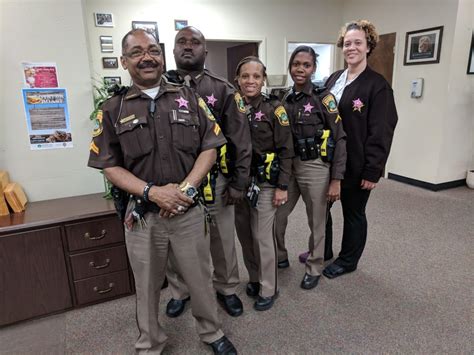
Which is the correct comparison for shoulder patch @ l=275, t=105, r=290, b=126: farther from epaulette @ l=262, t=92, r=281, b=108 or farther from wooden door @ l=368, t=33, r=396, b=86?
wooden door @ l=368, t=33, r=396, b=86

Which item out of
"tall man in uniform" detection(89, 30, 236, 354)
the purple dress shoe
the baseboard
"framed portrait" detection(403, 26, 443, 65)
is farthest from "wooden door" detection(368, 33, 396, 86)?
"tall man in uniform" detection(89, 30, 236, 354)

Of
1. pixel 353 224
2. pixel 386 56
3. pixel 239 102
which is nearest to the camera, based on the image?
pixel 239 102

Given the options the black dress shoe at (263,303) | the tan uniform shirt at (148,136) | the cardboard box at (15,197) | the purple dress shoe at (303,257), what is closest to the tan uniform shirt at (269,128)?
the tan uniform shirt at (148,136)

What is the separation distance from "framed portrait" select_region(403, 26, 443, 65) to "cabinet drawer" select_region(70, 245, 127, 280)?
4.06 meters

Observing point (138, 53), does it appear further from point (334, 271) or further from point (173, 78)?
point (334, 271)

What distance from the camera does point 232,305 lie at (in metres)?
1.97

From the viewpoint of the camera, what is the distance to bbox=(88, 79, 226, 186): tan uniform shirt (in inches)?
52.4

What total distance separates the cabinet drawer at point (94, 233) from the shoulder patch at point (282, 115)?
114 cm

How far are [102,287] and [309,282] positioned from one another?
1322 mm

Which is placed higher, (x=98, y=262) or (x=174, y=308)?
(x=98, y=262)

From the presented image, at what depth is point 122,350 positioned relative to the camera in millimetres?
1723

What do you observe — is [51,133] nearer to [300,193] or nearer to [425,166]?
[300,193]

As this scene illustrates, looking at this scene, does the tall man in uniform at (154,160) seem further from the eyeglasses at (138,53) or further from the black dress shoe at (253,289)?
the black dress shoe at (253,289)

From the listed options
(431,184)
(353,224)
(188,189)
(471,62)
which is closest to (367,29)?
(353,224)
